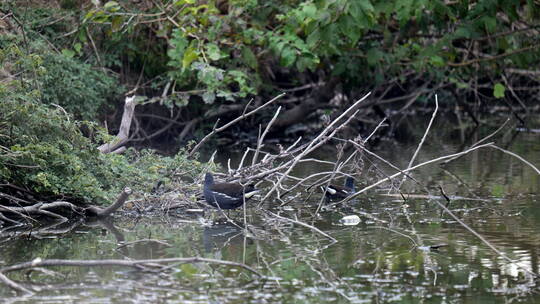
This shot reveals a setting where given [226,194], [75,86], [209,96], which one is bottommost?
[226,194]

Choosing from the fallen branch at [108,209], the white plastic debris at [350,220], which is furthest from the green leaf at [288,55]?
the fallen branch at [108,209]

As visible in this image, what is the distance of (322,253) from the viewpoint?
8.84m

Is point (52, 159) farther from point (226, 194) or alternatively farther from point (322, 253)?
point (322, 253)

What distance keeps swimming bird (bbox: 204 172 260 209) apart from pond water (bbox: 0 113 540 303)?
10.2 inches

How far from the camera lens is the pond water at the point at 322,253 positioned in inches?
288

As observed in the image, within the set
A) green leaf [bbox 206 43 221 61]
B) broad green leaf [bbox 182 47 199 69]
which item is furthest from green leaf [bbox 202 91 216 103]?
broad green leaf [bbox 182 47 199 69]

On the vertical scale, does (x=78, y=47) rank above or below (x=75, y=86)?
above

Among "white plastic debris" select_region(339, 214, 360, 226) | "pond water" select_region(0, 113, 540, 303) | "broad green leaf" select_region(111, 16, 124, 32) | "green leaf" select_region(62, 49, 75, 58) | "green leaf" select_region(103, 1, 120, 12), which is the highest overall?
"green leaf" select_region(103, 1, 120, 12)

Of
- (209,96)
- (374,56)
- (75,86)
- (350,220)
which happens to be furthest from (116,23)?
(350,220)

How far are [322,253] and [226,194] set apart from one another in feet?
6.75

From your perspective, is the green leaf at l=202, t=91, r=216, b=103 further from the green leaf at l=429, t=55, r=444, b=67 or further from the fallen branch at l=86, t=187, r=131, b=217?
the fallen branch at l=86, t=187, r=131, b=217

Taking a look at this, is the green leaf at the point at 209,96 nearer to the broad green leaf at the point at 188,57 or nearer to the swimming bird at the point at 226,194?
the broad green leaf at the point at 188,57

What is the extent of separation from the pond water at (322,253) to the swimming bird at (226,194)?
0.85ft

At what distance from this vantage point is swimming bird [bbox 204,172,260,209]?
10.5 m
